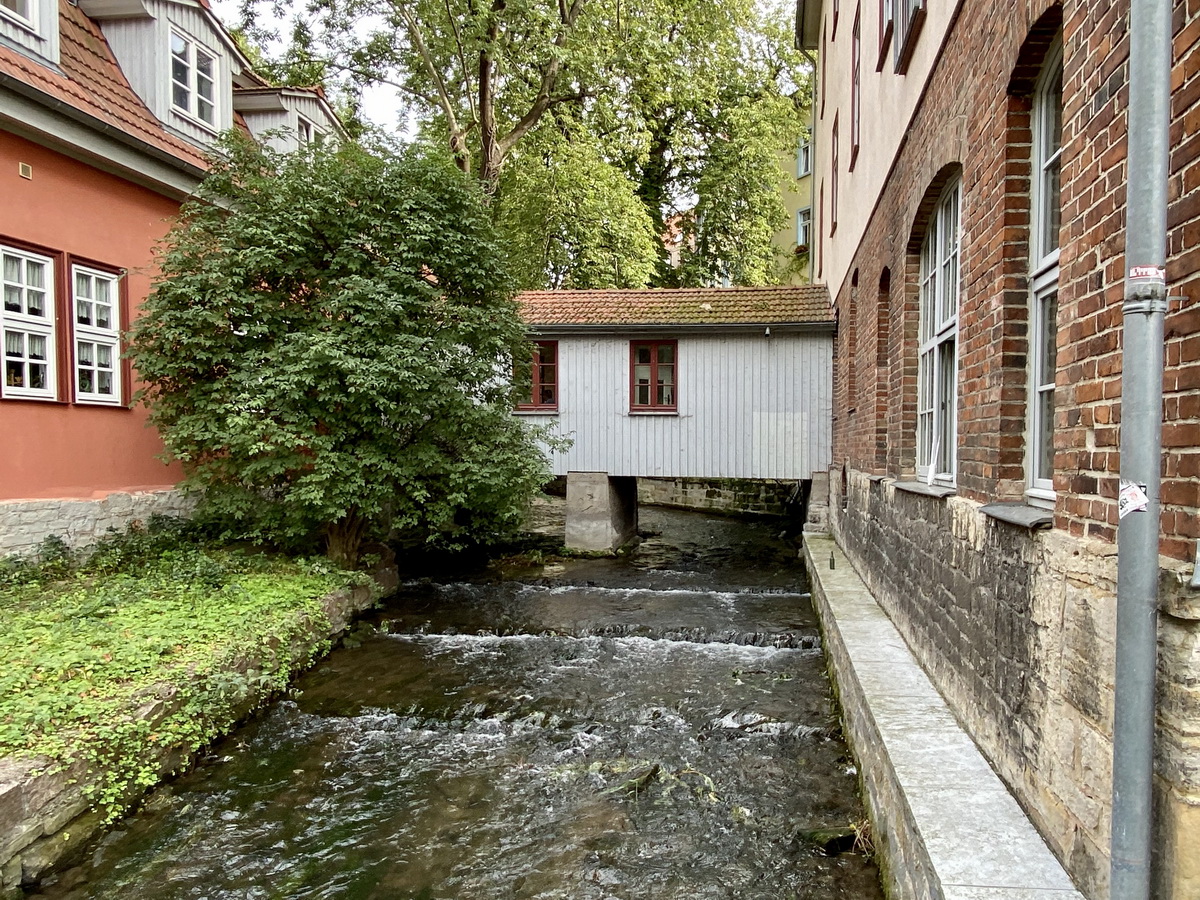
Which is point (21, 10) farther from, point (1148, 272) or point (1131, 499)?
point (1131, 499)

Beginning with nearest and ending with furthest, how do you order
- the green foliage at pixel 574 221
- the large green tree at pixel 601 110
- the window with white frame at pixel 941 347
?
the window with white frame at pixel 941 347
the large green tree at pixel 601 110
the green foliage at pixel 574 221

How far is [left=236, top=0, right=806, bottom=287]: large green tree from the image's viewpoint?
17109mm

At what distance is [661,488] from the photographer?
22.7 metres

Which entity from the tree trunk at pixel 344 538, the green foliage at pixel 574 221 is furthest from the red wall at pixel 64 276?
the green foliage at pixel 574 221

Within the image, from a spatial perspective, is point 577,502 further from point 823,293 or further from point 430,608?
point 823,293

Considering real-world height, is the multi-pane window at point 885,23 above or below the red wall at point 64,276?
above

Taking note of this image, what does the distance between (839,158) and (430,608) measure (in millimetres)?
9592

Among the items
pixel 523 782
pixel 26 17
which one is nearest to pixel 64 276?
pixel 26 17

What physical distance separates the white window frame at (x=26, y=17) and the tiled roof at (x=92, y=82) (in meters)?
0.36

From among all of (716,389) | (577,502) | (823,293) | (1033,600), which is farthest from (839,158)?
(1033,600)

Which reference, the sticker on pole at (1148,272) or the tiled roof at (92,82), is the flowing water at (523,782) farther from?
the tiled roof at (92,82)

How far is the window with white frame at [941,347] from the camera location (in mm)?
5207

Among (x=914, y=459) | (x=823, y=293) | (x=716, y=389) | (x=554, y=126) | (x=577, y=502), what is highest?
(x=554, y=126)

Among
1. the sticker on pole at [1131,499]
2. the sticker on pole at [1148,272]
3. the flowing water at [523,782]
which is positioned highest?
the sticker on pole at [1148,272]
